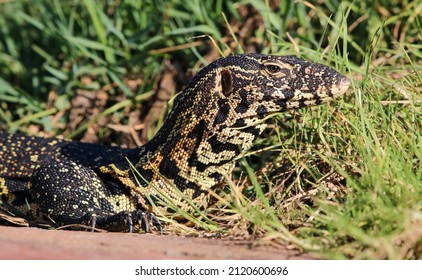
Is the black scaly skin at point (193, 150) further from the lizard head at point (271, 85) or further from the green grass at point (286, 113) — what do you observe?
the green grass at point (286, 113)

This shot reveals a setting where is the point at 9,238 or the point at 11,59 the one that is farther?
the point at 11,59

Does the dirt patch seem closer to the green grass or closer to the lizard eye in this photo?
the green grass

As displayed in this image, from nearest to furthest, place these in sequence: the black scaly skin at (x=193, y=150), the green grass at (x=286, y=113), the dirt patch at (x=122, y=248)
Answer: the dirt patch at (x=122, y=248) → the green grass at (x=286, y=113) → the black scaly skin at (x=193, y=150)

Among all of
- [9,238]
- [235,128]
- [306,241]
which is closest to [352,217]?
[306,241]

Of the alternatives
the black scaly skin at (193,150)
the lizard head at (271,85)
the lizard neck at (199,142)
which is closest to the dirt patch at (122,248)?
the black scaly skin at (193,150)

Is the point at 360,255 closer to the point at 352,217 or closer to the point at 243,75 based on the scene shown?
the point at 352,217

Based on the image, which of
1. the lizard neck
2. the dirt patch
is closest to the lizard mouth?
the lizard neck
